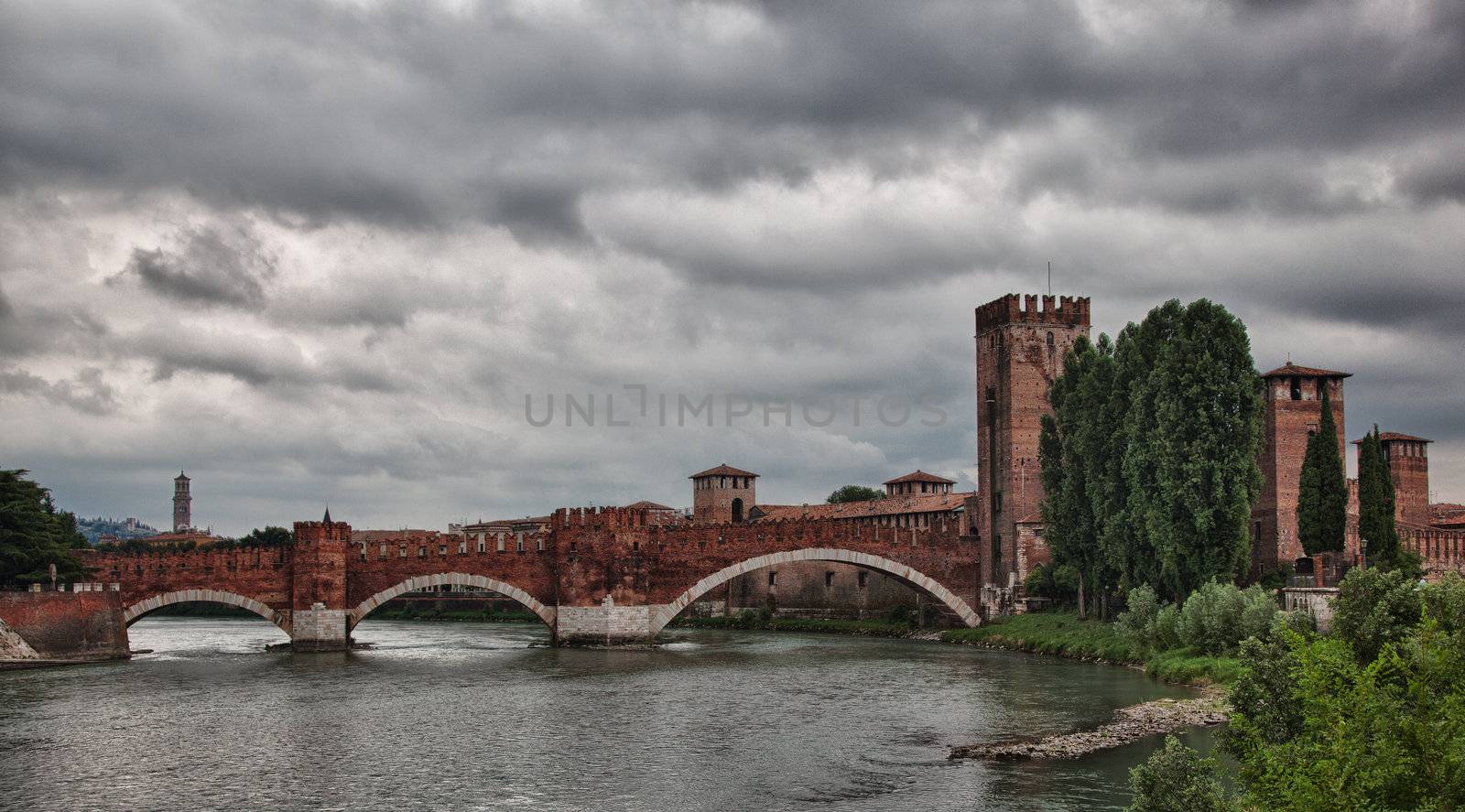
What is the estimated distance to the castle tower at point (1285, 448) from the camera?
116ft

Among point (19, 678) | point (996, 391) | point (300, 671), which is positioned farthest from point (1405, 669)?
point (996, 391)

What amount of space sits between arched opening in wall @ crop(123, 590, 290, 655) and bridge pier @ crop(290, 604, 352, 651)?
44cm

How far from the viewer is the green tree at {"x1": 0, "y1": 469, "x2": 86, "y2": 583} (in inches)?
1324

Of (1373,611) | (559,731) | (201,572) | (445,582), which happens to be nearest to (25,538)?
(201,572)

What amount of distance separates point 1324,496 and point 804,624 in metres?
21.5

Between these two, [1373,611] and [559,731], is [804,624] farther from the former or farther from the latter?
[1373,611]

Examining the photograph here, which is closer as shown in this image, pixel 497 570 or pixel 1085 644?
pixel 1085 644

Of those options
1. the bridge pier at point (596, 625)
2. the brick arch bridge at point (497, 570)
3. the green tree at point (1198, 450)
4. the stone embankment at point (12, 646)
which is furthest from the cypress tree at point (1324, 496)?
the stone embankment at point (12, 646)

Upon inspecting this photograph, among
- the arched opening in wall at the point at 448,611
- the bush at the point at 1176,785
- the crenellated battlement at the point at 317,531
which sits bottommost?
the arched opening in wall at the point at 448,611

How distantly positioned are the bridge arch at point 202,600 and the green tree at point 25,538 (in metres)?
2.27

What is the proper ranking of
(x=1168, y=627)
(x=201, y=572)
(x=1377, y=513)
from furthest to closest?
(x=201, y=572)
(x=1377, y=513)
(x=1168, y=627)

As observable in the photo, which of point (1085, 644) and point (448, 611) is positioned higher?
point (1085, 644)

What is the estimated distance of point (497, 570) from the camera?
1513 inches

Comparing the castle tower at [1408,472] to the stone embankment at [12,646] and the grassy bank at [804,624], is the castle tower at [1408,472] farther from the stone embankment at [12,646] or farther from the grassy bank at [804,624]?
the stone embankment at [12,646]
